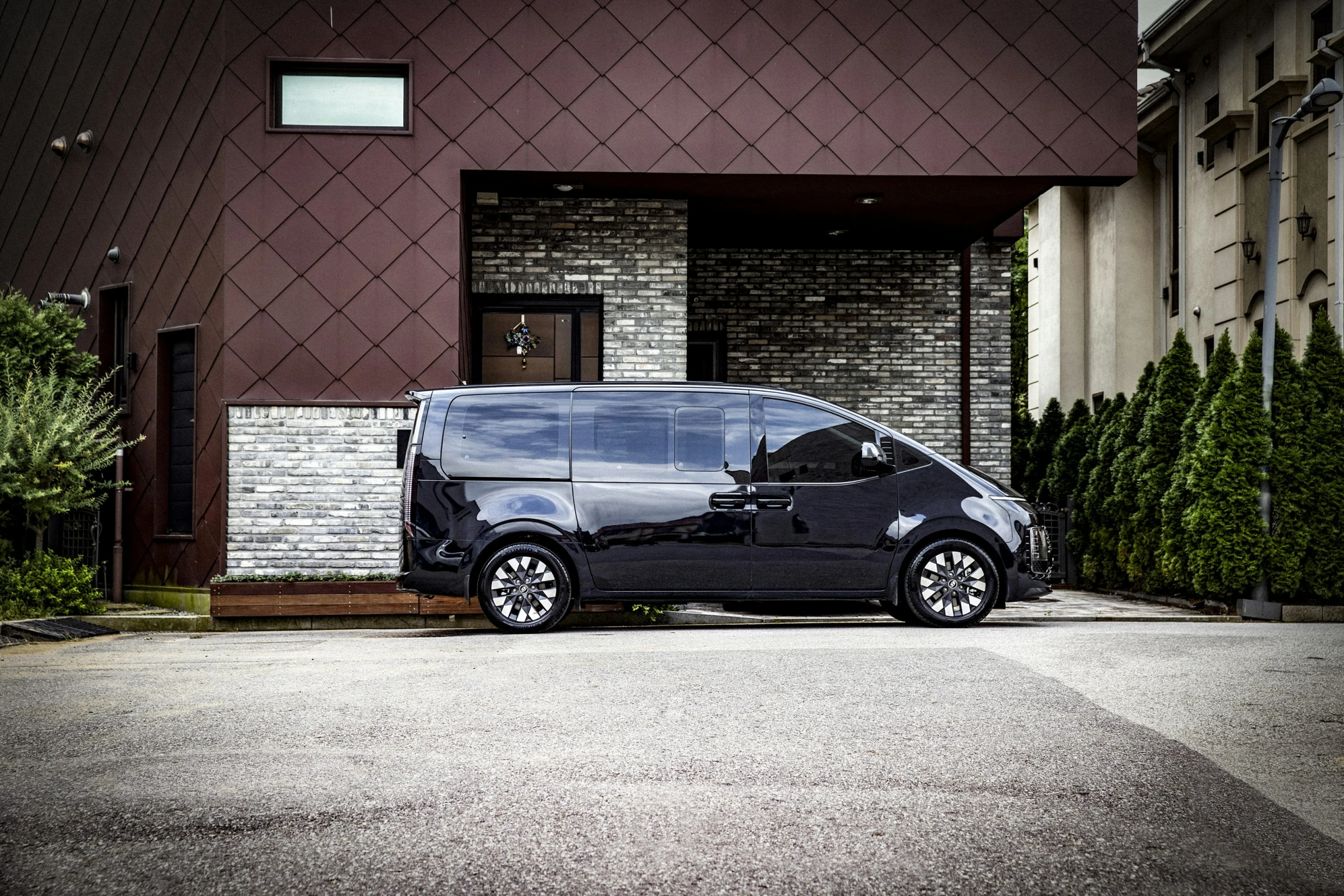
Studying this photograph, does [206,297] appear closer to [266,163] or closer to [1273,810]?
[266,163]

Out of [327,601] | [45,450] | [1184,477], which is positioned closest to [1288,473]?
[1184,477]

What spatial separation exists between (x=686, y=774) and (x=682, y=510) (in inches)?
221

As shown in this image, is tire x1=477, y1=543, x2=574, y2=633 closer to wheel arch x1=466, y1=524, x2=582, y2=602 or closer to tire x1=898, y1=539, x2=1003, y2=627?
wheel arch x1=466, y1=524, x2=582, y2=602

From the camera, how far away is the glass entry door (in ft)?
47.6

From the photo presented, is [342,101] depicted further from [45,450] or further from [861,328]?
[861,328]

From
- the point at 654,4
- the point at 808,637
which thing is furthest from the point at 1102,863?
the point at 654,4

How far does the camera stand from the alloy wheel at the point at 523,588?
1048 centimetres

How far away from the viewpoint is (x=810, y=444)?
10703mm

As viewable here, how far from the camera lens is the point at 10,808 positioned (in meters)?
4.47

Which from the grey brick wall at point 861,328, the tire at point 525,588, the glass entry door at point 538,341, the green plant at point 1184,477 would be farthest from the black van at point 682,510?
the grey brick wall at point 861,328

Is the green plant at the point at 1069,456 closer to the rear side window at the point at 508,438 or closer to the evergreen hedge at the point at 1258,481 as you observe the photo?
the evergreen hedge at the point at 1258,481

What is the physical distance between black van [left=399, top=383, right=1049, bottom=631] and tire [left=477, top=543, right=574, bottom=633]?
0.01 metres

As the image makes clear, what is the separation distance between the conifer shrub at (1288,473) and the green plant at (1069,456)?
4.72 m

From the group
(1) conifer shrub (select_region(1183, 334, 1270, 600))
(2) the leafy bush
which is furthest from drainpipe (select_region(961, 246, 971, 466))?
(2) the leafy bush
